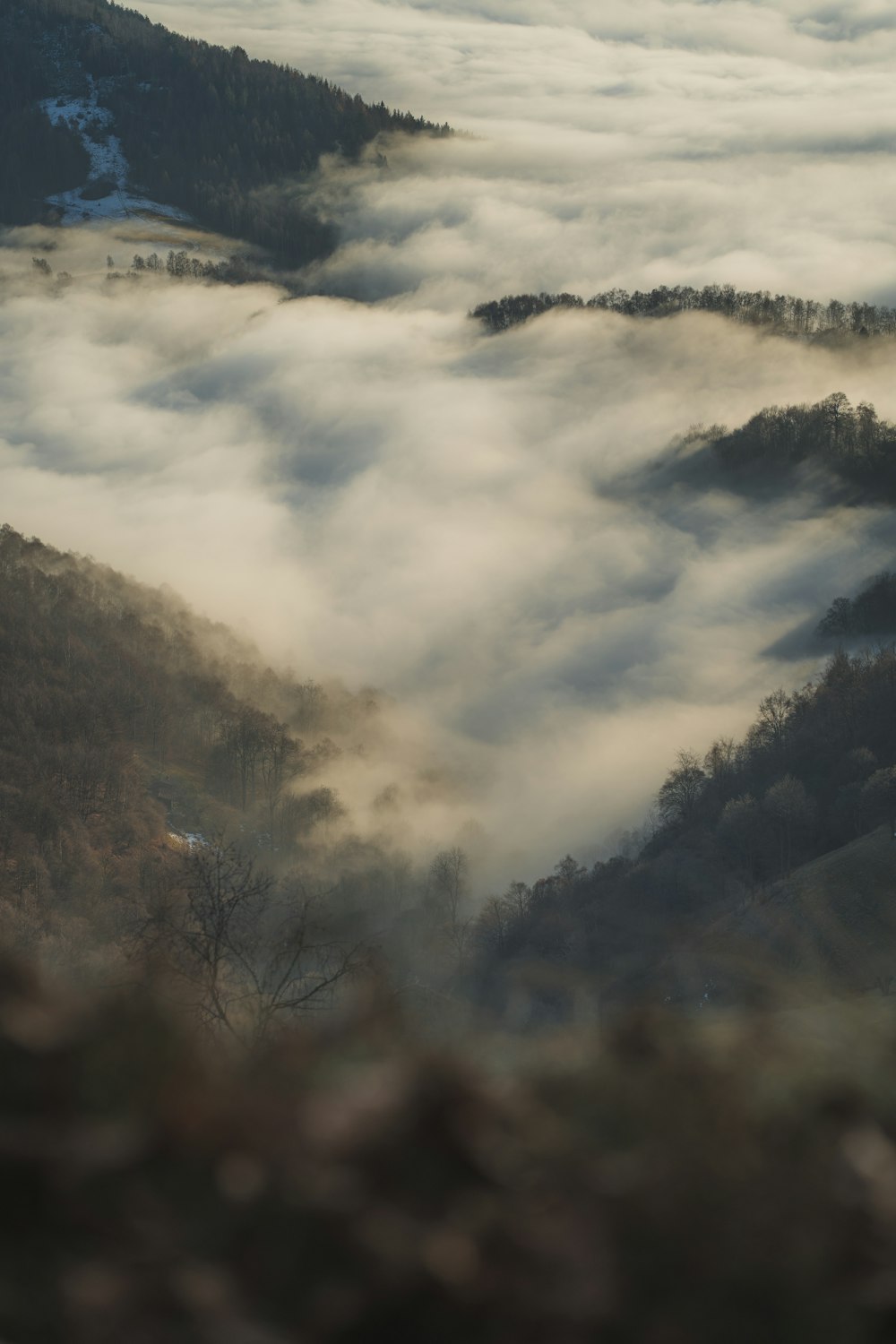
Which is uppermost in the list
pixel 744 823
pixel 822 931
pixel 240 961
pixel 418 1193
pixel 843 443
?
pixel 843 443

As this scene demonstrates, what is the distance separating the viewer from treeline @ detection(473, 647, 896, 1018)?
42.1 meters

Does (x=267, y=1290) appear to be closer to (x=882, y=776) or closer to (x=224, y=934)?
(x=224, y=934)

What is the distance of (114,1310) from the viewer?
5.21 ft

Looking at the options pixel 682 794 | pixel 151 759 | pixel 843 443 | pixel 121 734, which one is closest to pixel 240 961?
pixel 682 794

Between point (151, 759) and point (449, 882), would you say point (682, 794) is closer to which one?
point (449, 882)

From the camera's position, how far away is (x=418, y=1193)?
1.78 m

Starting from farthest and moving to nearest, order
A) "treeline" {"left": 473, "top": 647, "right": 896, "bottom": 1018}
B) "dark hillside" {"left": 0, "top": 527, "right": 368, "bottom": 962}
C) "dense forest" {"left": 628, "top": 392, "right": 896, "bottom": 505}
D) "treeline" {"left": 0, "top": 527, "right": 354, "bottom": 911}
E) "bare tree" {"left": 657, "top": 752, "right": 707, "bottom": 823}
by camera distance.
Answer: "dense forest" {"left": 628, "top": 392, "right": 896, "bottom": 505} → "bare tree" {"left": 657, "top": 752, "right": 707, "bottom": 823} → "treeline" {"left": 0, "top": 527, "right": 354, "bottom": 911} → "dark hillside" {"left": 0, "top": 527, "right": 368, "bottom": 962} → "treeline" {"left": 473, "top": 647, "right": 896, "bottom": 1018}

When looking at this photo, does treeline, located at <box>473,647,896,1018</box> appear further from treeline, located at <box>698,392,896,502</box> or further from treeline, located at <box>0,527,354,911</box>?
treeline, located at <box>698,392,896,502</box>

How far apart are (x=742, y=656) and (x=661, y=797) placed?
88.6 m

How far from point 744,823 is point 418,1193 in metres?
62.5

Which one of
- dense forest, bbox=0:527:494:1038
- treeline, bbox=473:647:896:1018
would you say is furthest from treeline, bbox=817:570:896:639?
dense forest, bbox=0:527:494:1038

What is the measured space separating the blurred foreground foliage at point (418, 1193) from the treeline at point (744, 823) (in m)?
21.9

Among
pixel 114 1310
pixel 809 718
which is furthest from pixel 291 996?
pixel 809 718

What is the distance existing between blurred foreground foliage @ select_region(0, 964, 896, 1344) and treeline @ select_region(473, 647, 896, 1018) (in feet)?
71.7
